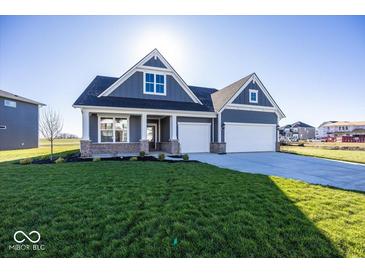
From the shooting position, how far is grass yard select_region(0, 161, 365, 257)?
2.45m

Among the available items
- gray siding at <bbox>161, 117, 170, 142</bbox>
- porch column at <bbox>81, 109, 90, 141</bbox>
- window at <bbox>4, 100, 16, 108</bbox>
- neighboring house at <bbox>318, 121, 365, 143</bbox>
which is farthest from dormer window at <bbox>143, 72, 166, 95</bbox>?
neighboring house at <bbox>318, 121, 365, 143</bbox>

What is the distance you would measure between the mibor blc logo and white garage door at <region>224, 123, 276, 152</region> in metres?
13.1

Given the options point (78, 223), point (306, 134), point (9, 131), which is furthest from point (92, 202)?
point (306, 134)

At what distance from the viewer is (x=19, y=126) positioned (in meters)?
21.4

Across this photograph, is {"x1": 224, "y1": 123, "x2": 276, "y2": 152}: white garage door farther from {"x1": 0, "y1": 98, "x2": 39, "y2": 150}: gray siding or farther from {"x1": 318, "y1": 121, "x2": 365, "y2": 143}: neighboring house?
{"x1": 318, "y1": 121, "x2": 365, "y2": 143}: neighboring house

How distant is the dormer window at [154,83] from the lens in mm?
13411

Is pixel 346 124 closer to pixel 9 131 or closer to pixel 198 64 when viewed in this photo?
pixel 198 64

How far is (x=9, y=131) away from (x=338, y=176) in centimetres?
2847

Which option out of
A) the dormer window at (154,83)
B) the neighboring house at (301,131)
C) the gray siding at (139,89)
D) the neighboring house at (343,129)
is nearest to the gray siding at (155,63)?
the dormer window at (154,83)

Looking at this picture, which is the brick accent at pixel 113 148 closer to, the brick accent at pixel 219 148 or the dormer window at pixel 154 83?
the dormer window at pixel 154 83

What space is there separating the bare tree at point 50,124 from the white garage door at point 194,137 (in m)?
8.03

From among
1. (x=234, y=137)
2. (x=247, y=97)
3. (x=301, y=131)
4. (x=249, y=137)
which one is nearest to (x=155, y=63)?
(x=247, y=97)

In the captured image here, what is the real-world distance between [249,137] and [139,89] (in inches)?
381

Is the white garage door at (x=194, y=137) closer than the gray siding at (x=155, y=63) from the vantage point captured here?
No
